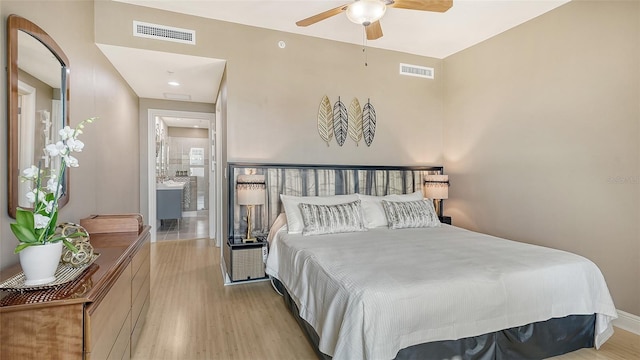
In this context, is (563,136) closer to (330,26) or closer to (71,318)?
(330,26)

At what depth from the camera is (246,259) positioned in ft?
10.8

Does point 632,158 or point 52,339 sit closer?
point 52,339

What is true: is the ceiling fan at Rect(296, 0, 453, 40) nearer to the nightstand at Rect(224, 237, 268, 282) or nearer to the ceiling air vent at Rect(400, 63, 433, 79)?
the ceiling air vent at Rect(400, 63, 433, 79)

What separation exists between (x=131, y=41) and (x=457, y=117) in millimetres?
4071

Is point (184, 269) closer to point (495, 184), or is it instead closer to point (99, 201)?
point (99, 201)

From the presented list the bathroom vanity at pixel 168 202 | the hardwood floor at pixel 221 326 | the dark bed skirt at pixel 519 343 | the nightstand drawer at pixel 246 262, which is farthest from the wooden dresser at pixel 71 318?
the bathroom vanity at pixel 168 202

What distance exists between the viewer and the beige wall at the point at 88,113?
1695 mm

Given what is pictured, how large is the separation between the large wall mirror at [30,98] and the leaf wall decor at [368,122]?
3110 mm

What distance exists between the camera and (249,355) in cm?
211

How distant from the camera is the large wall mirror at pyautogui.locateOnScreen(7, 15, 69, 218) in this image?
1.54 metres

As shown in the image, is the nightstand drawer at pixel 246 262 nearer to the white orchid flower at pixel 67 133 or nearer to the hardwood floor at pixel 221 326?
the hardwood floor at pixel 221 326

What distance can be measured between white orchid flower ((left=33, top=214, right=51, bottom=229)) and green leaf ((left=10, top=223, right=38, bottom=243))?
0.04 m

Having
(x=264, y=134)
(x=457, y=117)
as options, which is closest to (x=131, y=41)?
(x=264, y=134)

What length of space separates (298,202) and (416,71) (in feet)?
8.72
